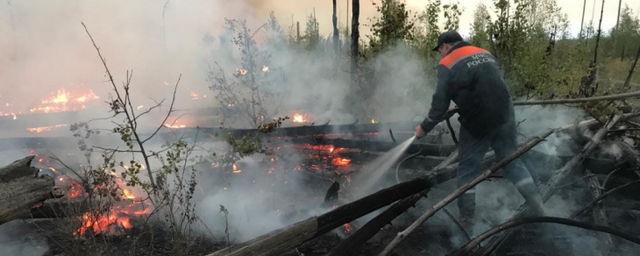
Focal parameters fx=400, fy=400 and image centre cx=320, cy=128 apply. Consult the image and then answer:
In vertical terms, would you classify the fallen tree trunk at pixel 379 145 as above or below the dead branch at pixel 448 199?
below

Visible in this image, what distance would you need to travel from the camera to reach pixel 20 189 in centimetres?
432

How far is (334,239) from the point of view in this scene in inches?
185

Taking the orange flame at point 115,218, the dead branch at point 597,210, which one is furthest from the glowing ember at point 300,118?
the dead branch at point 597,210

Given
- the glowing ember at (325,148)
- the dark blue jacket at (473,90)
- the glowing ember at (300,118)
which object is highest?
the dark blue jacket at (473,90)

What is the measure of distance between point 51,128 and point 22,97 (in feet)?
11.0

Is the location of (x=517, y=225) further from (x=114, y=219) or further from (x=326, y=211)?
(x=114, y=219)

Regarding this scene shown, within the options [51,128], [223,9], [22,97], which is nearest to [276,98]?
[223,9]

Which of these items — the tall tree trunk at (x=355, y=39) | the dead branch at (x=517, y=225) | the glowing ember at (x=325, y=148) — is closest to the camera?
the dead branch at (x=517, y=225)

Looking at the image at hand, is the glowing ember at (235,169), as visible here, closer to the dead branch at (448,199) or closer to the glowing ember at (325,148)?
the glowing ember at (325,148)

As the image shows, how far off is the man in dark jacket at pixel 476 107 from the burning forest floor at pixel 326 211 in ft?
1.32

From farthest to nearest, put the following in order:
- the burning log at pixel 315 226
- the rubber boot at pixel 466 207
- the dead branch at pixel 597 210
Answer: the rubber boot at pixel 466 207
the dead branch at pixel 597 210
the burning log at pixel 315 226

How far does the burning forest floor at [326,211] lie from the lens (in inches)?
167

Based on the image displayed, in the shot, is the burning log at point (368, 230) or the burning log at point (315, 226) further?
the burning log at point (368, 230)

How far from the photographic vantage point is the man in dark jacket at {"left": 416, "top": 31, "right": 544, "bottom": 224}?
14.1 feet
